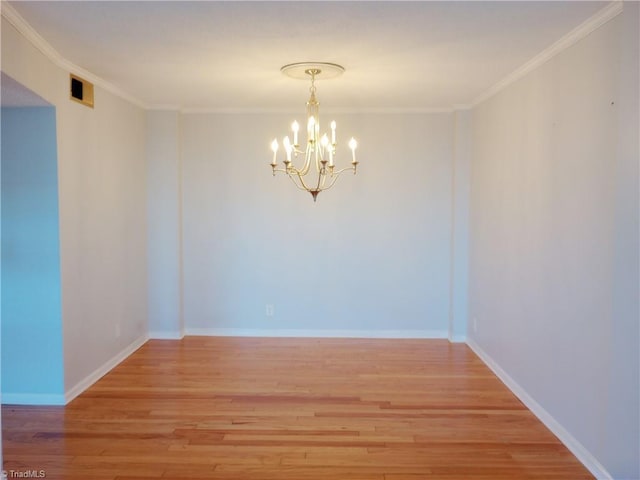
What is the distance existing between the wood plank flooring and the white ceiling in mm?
2376

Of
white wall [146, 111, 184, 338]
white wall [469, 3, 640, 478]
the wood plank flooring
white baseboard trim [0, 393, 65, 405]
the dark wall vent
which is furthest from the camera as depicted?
white wall [146, 111, 184, 338]

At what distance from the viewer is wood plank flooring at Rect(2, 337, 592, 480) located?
8.91 ft

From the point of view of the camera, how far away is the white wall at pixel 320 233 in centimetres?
520

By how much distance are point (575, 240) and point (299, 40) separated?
1969 mm

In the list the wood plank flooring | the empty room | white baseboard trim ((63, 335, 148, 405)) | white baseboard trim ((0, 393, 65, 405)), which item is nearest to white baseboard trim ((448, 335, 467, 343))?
the empty room

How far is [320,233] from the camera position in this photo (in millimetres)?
5285

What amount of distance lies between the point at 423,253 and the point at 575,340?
8.05 ft

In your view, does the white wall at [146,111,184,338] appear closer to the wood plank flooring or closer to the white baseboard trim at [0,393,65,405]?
the wood plank flooring

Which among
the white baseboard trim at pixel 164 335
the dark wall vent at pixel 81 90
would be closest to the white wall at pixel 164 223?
the white baseboard trim at pixel 164 335

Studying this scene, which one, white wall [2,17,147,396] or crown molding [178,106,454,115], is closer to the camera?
white wall [2,17,147,396]

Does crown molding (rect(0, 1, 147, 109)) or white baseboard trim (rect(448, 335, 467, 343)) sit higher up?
crown molding (rect(0, 1, 147, 109))

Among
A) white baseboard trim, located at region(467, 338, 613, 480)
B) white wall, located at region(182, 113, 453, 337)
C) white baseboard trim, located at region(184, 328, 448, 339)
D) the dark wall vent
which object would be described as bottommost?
white baseboard trim, located at region(467, 338, 613, 480)

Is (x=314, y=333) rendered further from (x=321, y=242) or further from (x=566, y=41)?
(x=566, y=41)

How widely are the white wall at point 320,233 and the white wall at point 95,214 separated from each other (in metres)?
0.59
